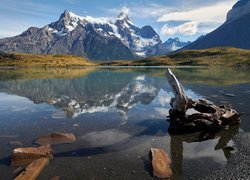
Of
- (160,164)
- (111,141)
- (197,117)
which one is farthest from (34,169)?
(197,117)

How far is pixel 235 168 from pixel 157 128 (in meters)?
11.9

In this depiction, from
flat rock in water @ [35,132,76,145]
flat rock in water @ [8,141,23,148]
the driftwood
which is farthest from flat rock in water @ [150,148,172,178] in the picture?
flat rock in water @ [8,141,23,148]

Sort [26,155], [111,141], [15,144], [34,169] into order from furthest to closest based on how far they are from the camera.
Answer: [111,141], [15,144], [26,155], [34,169]

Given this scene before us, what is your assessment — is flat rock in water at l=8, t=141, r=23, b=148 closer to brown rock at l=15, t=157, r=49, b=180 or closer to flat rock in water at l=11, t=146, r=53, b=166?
flat rock in water at l=11, t=146, r=53, b=166

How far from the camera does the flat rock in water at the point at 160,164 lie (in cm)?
1867

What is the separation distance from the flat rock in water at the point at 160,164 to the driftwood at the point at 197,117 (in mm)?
8078

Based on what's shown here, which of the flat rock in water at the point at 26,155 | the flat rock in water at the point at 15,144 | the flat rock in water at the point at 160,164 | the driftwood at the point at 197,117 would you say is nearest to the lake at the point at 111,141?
the flat rock in water at the point at 15,144

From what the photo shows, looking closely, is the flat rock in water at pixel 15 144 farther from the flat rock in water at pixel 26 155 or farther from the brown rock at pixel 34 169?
the brown rock at pixel 34 169

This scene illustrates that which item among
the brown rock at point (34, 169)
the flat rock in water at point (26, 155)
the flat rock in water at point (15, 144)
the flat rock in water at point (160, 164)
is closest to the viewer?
the brown rock at point (34, 169)

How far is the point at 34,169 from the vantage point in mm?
18844

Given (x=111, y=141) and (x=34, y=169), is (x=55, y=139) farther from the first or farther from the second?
(x=34, y=169)

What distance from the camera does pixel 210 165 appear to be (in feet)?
67.8

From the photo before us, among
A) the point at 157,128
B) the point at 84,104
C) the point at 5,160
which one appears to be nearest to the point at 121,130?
the point at 157,128

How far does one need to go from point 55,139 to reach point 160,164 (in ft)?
36.0
